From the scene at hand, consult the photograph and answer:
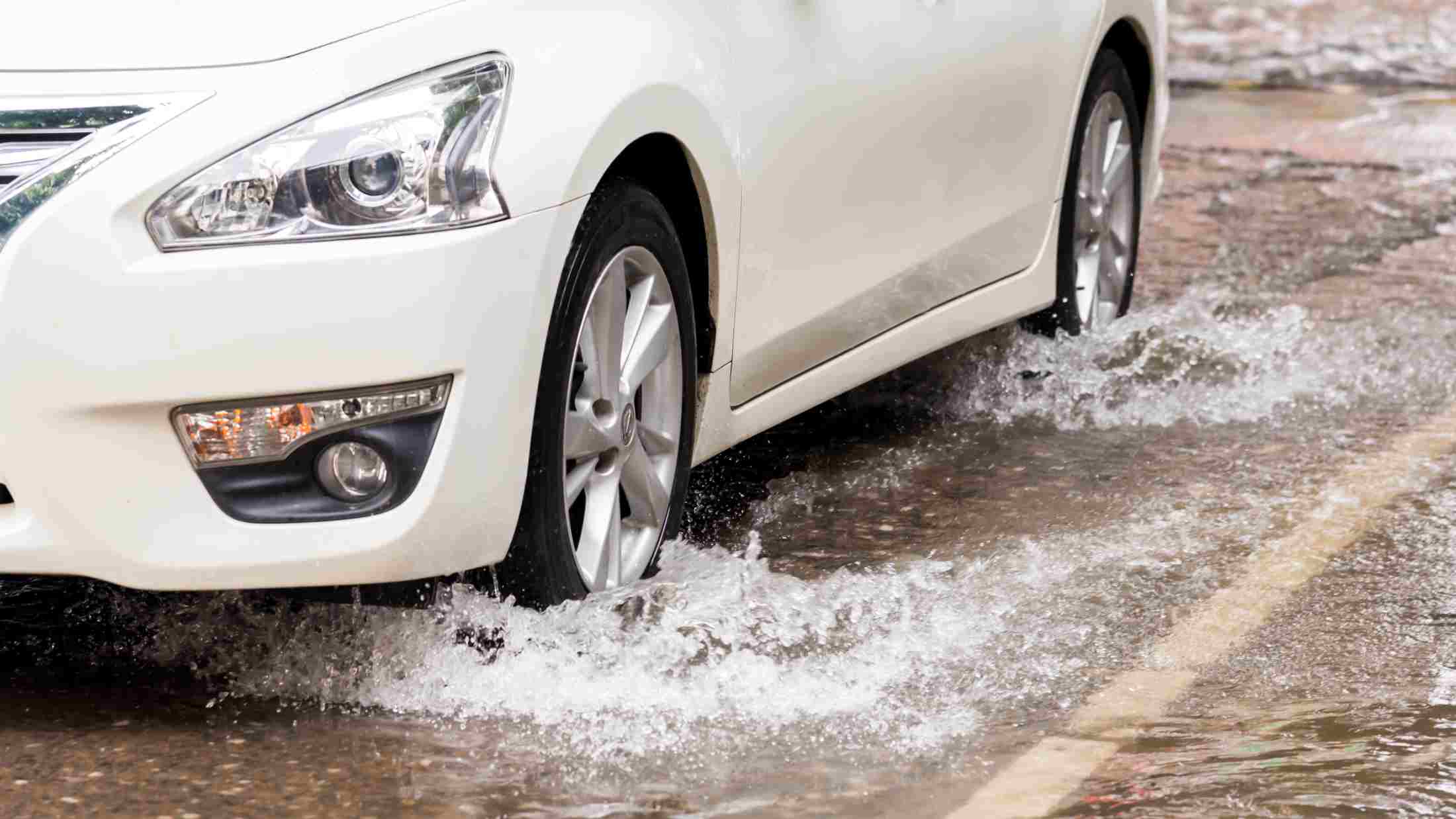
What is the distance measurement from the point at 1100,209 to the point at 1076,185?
1.02 ft

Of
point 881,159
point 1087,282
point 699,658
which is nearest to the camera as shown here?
point 699,658

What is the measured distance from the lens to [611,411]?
3.65 m

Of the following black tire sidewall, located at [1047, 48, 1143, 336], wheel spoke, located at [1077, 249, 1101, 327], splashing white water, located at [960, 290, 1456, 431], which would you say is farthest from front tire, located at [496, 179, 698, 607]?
wheel spoke, located at [1077, 249, 1101, 327]

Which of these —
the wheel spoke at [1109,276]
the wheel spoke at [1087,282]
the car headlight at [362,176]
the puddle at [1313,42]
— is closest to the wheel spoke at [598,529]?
the car headlight at [362,176]

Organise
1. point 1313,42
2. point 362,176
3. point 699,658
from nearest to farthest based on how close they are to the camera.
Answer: point 362,176 → point 699,658 → point 1313,42

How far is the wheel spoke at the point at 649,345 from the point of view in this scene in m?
3.70

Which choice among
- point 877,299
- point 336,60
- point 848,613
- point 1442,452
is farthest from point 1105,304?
point 336,60

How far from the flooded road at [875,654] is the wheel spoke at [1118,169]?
0.60 metres

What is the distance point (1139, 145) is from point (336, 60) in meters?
3.37

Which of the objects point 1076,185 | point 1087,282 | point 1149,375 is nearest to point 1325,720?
point 1076,185

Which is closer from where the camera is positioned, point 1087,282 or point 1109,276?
point 1087,282

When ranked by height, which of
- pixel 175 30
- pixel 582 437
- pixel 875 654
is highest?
pixel 175 30

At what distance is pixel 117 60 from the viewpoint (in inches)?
123

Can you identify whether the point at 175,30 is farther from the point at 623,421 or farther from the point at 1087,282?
the point at 1087,282
